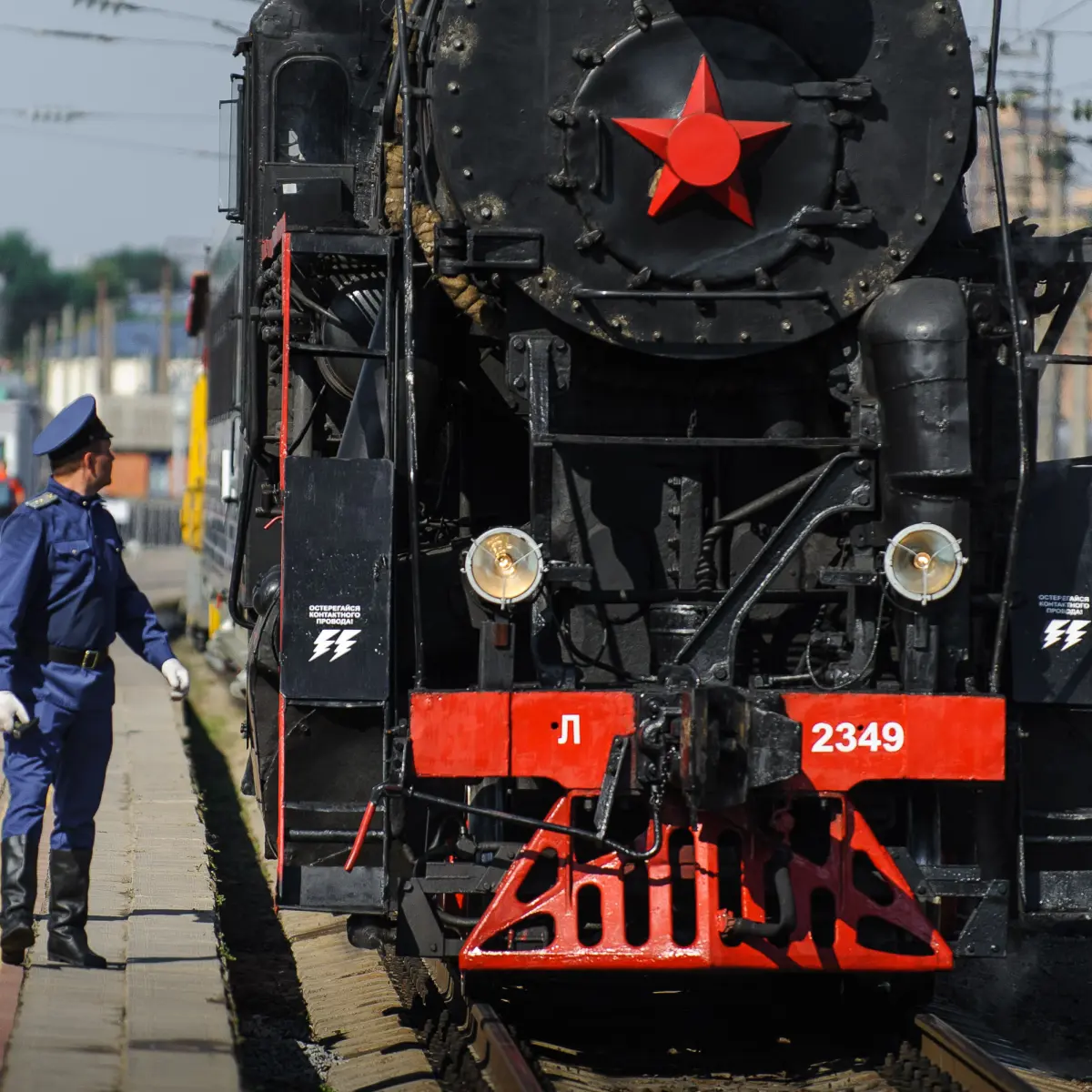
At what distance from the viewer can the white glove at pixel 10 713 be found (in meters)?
5.70

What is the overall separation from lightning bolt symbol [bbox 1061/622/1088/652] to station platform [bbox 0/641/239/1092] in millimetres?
2701

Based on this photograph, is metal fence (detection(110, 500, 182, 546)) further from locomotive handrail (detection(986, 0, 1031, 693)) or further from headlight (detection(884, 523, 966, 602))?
headlight (detection(884, 523, 966, 602))

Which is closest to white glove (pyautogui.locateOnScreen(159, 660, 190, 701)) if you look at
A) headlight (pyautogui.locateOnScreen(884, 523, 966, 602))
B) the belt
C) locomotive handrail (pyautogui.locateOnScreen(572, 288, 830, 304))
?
the belt

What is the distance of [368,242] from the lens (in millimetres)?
5695

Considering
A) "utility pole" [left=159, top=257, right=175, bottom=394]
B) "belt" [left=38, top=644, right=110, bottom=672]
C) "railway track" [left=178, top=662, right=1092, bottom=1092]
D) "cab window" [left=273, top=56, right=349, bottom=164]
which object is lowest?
"railway track" [left=178, top=662, right=1092, bottom=1092]

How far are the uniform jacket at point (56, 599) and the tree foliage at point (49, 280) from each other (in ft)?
312

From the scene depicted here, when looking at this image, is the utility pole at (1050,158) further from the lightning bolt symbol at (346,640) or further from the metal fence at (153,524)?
the metal fence at (153,524)

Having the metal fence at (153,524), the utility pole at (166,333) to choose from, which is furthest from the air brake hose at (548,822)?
the utility pole at (166,333)

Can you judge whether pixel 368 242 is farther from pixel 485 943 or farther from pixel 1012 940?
pixel 1012 940

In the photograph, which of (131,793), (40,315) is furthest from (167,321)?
(131,793)

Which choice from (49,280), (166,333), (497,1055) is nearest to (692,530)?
(497,1055)

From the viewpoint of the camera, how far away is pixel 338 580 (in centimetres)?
544

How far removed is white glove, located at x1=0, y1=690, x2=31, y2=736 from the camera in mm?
5695

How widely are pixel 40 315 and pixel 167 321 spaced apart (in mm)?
43621
